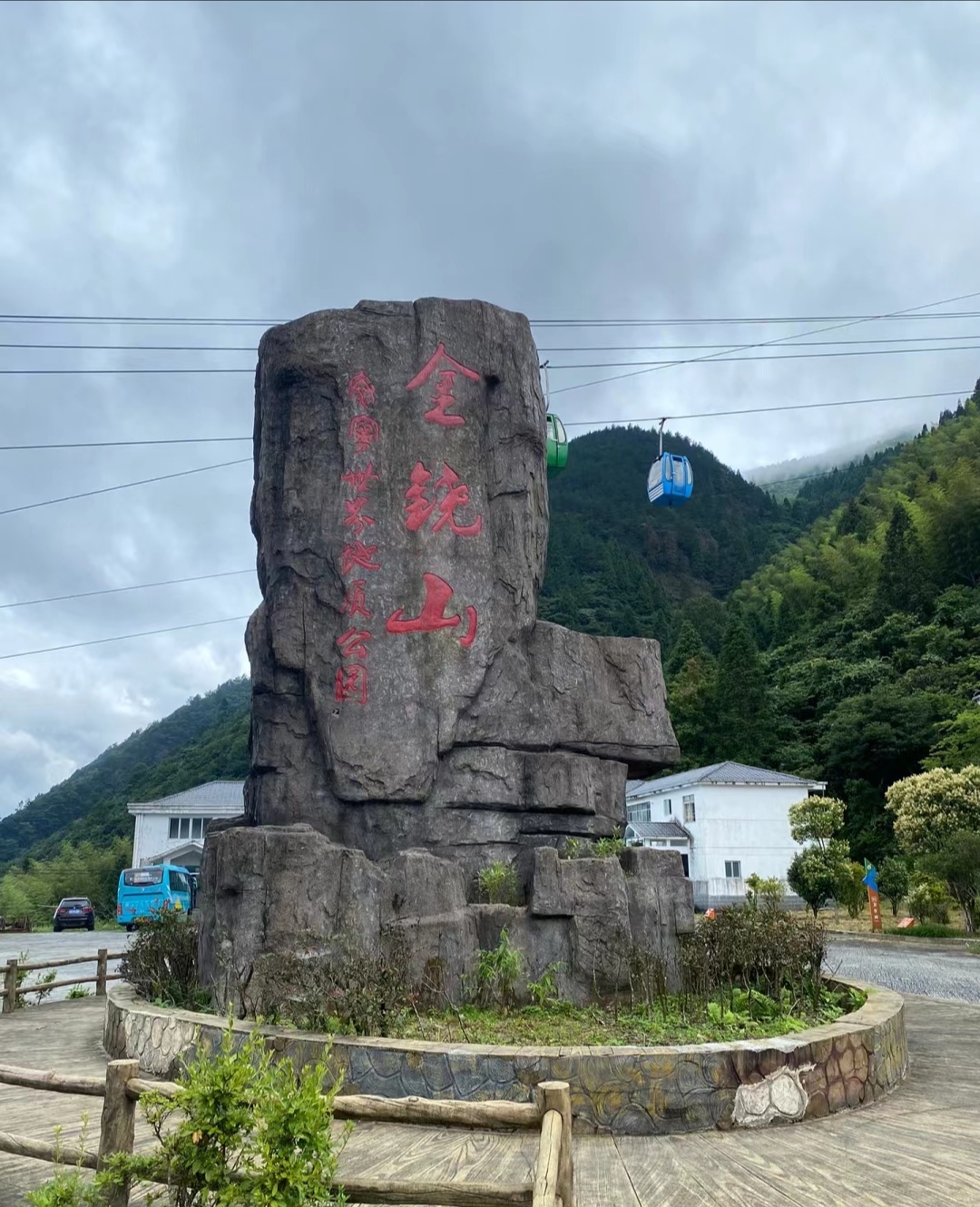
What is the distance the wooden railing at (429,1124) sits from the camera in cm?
272

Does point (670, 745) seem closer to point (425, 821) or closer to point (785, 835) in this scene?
point (425, 821)

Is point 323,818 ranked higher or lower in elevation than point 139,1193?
higher

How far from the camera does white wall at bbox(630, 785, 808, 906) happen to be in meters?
27.0

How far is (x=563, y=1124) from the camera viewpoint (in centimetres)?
285

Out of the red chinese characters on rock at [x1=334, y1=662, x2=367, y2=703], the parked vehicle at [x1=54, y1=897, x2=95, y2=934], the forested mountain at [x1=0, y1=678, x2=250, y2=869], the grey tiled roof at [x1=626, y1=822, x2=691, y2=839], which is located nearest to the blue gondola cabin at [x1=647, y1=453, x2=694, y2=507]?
the red chinese characters on rock at [x1=334, y1=662, x2=367, y2=703]

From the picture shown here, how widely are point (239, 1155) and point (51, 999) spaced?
9.73 m

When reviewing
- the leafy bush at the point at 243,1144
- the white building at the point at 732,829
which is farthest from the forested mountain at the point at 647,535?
the leafy bush at the point at 243,1144

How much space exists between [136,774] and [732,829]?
3870cm

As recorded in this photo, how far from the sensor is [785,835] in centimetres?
2756

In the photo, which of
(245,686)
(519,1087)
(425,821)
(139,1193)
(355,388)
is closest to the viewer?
(139,1193)

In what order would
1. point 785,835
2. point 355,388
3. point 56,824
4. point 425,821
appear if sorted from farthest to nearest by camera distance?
point 56,824 < point 785,835 < point 355,388 < point 425,821

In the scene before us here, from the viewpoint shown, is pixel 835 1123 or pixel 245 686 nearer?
pixel 835 1123

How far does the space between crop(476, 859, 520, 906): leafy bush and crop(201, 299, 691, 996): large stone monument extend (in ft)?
0.50

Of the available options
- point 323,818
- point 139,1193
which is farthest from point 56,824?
point 139,1193
